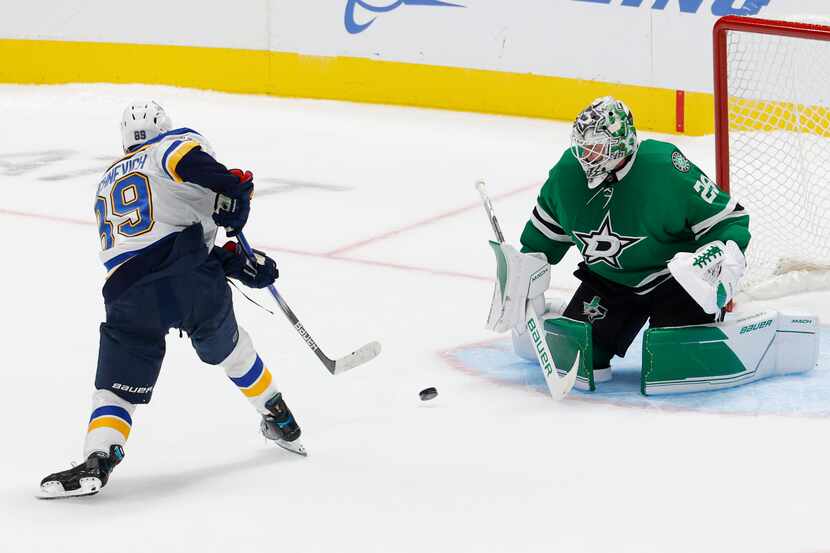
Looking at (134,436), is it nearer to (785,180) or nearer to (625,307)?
(625,307)

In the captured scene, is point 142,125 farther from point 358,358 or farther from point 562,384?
point 562,384

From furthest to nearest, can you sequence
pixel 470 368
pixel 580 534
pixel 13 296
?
pixel 13 296
pixel 470 368
pixel 580 534

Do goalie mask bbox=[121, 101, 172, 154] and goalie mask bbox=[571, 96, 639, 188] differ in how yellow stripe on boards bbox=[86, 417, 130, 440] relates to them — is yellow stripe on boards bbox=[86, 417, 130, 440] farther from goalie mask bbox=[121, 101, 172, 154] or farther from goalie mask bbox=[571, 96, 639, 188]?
goalie mask bbox=[571, 96, 639, 188]

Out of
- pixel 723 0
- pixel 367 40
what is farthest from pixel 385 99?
pixel 723 0

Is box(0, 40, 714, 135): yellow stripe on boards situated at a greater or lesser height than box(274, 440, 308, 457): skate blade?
greater

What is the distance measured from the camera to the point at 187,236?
297 cm

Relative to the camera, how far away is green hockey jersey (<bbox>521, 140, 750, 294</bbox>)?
348 cm

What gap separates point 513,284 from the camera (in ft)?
11.8

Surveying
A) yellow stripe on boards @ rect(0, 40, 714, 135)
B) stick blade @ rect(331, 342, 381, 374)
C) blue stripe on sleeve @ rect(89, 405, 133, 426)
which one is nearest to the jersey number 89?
blue stripe on sleeve @ rect(89, 405, 133, 426)

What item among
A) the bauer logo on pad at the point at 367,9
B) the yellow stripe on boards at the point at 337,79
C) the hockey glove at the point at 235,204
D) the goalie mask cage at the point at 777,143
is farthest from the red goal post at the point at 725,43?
the bauer logo on pad at the point at 367,9

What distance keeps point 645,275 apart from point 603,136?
0.41 m

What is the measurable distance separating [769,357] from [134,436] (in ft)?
5.19

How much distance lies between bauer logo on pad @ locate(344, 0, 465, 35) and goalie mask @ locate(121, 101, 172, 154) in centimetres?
487

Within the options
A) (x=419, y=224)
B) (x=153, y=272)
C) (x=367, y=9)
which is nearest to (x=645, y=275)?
(x=153, y=272)
